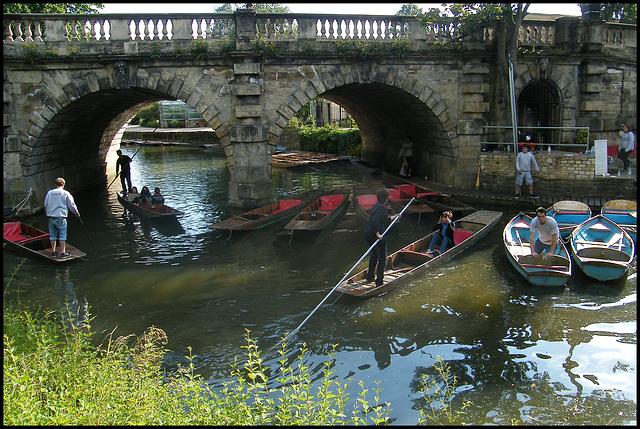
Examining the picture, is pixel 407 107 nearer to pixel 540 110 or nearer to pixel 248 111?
pixel 540 110

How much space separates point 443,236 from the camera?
10.5m

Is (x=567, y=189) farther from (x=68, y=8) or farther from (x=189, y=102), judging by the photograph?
(x=68, y=8)

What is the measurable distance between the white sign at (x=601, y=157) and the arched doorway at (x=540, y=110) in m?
2.66

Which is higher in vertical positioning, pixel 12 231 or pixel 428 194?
pixel 428 194

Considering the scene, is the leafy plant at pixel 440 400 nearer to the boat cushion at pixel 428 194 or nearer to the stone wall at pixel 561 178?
the boat cushion at pixel 428 194

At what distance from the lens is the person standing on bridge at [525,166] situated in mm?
14438

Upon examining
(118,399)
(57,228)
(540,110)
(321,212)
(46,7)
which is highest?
(46,7)

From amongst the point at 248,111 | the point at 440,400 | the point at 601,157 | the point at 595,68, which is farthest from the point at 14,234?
the point at 595,68

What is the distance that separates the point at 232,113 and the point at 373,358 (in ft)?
32.1

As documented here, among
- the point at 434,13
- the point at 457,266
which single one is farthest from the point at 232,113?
the point at 457,266

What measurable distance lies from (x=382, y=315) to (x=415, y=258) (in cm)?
213

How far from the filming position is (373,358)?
22.5 feet

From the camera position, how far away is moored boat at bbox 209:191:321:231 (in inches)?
498

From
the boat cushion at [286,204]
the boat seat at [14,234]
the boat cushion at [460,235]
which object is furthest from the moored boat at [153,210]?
the boat cushion at [460,235]
